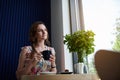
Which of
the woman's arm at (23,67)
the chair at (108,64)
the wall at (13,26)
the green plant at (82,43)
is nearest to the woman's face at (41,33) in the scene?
the woman's arm at (23,67)

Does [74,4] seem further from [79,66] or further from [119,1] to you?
[79,66]

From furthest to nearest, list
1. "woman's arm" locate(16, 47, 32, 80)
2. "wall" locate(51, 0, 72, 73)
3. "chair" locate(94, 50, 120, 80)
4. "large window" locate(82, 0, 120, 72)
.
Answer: "wall" locate(51, 0, 72, 73) < "large window" locate(82, 0, 120, 72) < "woman's arm" locate(16, 47, 32, 80) < "chair" locate(94, 50, 120, 80)

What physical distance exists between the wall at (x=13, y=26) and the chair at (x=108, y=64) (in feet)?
6.10

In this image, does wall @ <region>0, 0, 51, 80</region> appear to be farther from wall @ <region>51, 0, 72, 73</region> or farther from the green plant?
the green plant

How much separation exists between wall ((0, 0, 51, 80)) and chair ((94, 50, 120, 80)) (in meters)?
1.86

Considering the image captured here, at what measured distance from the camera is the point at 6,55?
2375 mm

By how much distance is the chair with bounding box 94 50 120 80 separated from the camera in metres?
0.64

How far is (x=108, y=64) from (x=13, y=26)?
202cm

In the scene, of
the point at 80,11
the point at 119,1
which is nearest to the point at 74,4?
the point at 80,11

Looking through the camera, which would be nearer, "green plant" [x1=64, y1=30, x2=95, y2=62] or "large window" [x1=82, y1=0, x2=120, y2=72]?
"green plant" [x1=64, y1=30, x2=95, y2=62]

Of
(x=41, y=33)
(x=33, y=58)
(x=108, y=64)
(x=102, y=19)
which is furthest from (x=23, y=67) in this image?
(x=108, y=64)

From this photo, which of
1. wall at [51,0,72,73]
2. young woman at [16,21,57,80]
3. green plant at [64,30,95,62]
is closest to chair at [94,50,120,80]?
young woman at [16,21,57,80]

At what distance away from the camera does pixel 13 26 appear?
2.49 m

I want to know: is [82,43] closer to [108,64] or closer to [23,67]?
[23,67]
